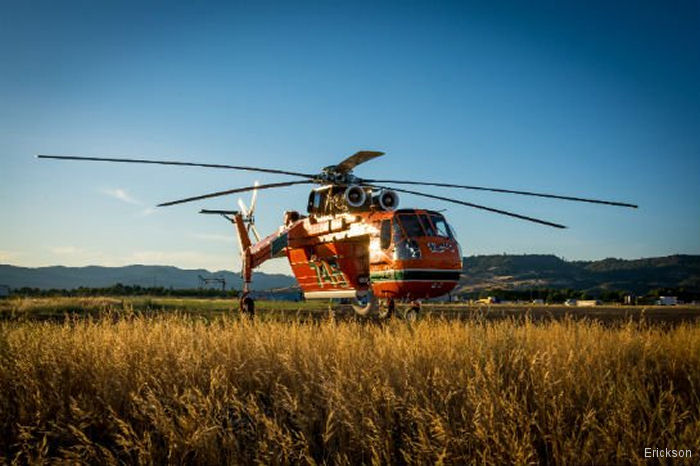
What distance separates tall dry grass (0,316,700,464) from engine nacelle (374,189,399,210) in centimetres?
979

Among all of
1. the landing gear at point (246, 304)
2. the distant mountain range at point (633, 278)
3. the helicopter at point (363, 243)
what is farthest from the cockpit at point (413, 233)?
the distant mountain range at point (633, 278)

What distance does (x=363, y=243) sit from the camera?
20484 millimetres

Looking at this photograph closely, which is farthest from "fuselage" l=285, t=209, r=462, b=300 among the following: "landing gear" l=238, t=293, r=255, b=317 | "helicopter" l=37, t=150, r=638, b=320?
"landing gear" l=238, t=293, r=255, b=317

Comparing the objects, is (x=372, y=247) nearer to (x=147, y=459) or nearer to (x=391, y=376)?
(x=391, y=376)

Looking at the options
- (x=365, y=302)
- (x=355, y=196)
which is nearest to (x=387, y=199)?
(x=355, y=196)

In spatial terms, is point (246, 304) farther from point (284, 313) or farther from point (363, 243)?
point (363, 243)

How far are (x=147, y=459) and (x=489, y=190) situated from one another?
11.4m

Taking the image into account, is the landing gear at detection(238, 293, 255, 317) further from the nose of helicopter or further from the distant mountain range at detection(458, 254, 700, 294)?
the distant mountain range at detection(458, 254, 700, 294)

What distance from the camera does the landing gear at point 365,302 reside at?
20625 mm

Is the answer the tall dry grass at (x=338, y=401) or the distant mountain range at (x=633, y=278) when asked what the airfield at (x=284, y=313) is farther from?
the distant mountain range at (x=633, y=278)

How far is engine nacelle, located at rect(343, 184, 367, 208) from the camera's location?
1872 cm

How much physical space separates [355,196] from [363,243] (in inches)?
96.6

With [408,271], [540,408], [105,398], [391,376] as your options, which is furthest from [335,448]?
[408,271]

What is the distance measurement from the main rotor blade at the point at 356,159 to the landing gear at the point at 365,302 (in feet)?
17.2
